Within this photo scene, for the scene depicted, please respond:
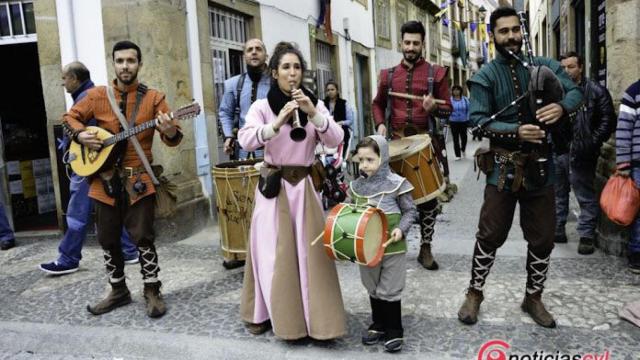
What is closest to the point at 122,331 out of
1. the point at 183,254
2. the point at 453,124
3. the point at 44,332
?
the point at 44,332

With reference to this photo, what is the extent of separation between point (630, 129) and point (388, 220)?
2101 millimetres

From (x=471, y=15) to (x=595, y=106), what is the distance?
101 feet

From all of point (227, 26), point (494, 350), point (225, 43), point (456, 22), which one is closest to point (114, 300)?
Result: point (494, 350)

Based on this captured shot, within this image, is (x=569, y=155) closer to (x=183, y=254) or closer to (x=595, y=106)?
(x=595, y=106)

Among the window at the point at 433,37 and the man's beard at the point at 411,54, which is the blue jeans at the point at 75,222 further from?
the window at the point at 433,37

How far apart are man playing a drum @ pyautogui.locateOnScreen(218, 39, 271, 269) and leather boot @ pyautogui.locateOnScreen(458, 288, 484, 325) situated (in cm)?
205

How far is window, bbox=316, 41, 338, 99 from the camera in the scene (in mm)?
12029

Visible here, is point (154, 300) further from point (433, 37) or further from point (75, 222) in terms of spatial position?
point (433, 37)

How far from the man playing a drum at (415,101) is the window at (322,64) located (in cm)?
717

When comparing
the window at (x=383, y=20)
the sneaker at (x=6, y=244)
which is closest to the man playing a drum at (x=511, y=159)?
the sneaker at (x=6, y=244)

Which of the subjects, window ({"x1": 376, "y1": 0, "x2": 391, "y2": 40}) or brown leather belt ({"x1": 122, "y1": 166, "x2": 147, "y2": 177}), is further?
window ({"x1": 376, "y1": 0, "x2": 391, "y2": 40})

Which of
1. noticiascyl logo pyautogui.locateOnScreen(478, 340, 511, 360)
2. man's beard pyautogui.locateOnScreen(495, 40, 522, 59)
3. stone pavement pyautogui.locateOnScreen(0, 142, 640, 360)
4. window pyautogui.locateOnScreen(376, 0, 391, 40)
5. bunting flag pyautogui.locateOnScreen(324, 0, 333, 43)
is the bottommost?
noticiascyl logo pyautogui.locateOnScreen(478, 340, 511, 360)

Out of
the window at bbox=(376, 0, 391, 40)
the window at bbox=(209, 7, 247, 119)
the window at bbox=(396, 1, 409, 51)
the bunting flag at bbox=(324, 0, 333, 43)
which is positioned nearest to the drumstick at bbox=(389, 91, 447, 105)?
the window at bbox=(209, 7, 247, 119)

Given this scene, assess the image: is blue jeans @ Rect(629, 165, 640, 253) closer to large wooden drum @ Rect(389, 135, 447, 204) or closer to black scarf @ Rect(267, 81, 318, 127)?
large wooden drum @ Rect(389, 135, 447, 204)
